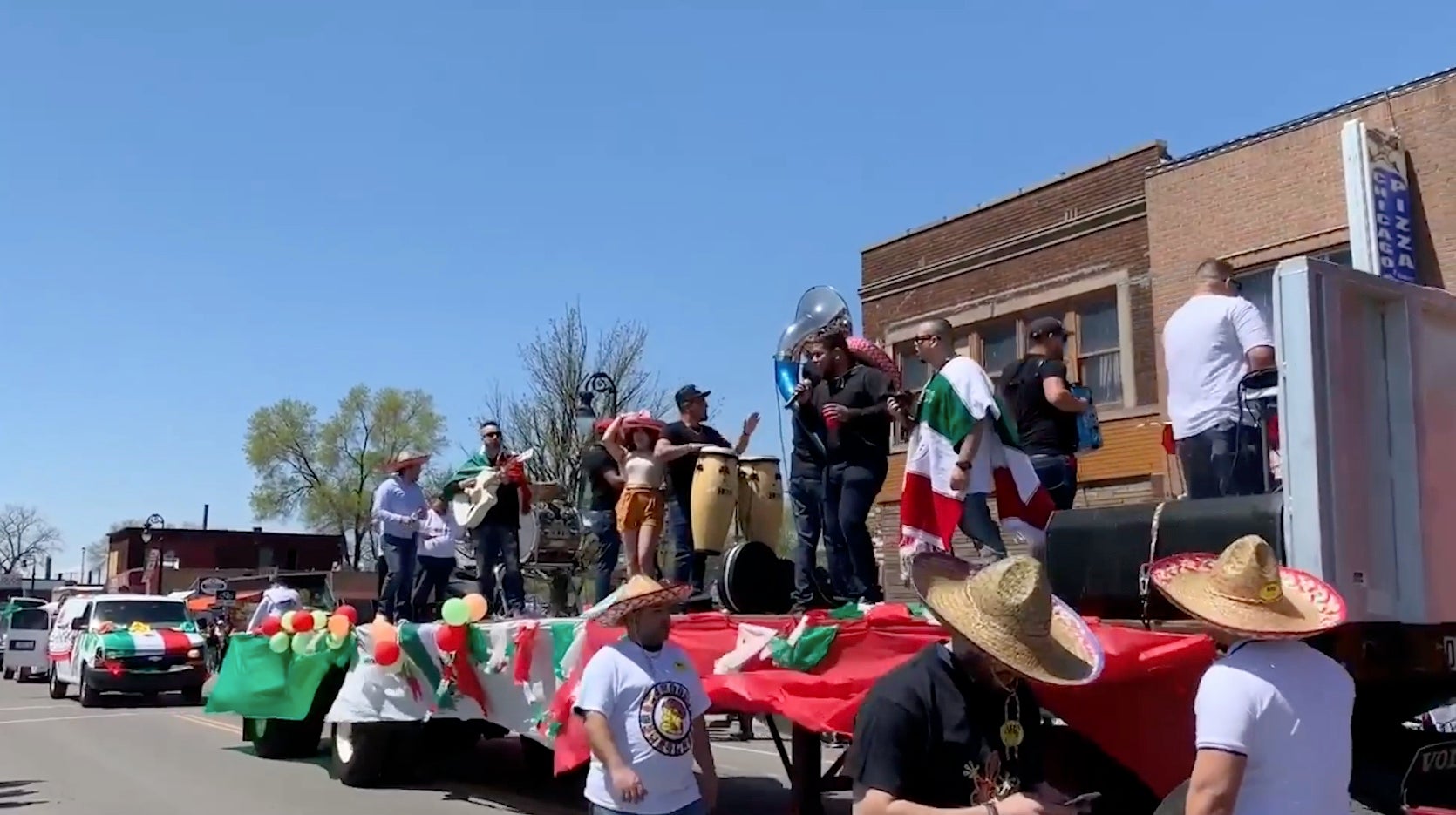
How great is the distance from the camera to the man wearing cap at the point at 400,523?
11.9 m

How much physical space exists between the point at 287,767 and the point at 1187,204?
41.5ft

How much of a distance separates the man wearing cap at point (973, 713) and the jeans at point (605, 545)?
23.5 ft

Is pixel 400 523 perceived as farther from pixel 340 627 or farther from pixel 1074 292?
pixel 1074 292

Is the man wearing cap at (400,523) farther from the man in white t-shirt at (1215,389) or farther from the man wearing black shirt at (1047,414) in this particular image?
the man in white t-shirt at (1215,389)

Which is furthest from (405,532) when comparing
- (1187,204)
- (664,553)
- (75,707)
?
(75,707)

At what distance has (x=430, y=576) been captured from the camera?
39.4ft

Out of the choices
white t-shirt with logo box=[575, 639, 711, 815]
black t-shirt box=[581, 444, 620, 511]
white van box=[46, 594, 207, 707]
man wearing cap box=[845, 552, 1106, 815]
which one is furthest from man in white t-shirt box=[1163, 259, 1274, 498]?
white van box=[46, 594, 207, 707]

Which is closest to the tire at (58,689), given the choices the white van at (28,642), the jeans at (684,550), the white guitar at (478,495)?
the white van at (28,642)

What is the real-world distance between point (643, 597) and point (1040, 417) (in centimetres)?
276

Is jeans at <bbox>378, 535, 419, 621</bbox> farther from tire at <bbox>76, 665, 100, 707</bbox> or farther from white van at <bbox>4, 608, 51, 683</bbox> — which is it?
white van at <bbox>4, 608, 51, 683</bbox>

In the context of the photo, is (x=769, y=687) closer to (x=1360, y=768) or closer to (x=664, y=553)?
(x=1360, y=768)

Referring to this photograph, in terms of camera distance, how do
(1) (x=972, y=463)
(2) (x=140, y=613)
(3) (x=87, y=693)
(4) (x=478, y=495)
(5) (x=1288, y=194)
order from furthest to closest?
(2) (x=140, y=613) < (3) (x=87, y=693) < (5) (x=1288, y=194) < (4) (x=478, y=495) < (1) (x=972, y=463)

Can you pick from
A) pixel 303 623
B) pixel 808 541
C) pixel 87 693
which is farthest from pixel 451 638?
pixel 87 693

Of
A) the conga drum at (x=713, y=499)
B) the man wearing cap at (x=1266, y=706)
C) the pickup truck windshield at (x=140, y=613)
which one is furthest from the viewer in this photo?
the pickup truck windshield at (x=140, y=613)
